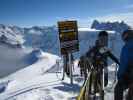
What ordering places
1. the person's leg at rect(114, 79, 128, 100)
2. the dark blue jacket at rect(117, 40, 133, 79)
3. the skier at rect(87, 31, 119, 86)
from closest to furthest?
the dark blue jacket at rect(117, 40, 133, 79), the person's leg at rect(114, 79, 128, 100), the skier at rect(87, 31, 119, 86)

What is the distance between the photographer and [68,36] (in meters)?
11.8

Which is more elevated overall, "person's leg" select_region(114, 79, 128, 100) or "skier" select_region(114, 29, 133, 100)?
"skier" select_region(114, 29, 133, 100)

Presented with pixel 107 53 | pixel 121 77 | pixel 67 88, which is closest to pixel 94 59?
pixel 107 53

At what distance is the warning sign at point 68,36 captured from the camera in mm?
11414

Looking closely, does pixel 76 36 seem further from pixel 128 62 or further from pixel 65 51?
pixel 128 62

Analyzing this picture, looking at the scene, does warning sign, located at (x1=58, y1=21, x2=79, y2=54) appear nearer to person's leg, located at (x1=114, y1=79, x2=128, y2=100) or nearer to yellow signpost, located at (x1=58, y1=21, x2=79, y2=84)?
yellow signpost, located at (x1=58, y1=21, x2=79, y2=84)

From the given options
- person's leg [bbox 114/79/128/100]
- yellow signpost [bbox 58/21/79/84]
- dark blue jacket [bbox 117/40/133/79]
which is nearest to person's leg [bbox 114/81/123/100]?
person's leg [bbox 114/79/128/100]

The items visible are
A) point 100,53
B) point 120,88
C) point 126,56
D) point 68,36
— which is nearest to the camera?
point 126,56

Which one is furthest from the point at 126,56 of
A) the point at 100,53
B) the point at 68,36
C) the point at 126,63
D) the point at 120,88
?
the point at 68,36

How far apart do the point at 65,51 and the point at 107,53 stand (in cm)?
477

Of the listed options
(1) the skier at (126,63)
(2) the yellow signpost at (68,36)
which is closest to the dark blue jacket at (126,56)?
(1) the skier at (126,63)

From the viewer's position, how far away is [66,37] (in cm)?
1172

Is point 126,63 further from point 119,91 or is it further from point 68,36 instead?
point 68,36

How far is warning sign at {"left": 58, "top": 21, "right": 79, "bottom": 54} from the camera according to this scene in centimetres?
1141
